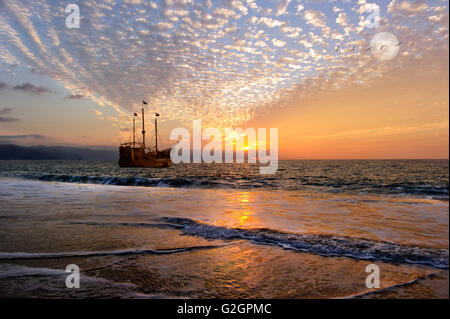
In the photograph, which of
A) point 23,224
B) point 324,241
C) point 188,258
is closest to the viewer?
point 188,258

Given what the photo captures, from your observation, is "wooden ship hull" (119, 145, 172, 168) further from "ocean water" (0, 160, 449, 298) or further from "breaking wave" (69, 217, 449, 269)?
"breaking wave" (69, 217, 449, 269)

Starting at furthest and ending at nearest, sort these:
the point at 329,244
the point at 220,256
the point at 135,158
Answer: the point at 135,158 → the point at 329,244 → the point at 220,256

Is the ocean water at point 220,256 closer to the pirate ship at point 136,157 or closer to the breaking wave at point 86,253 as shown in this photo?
the breaking wave at point 86,253

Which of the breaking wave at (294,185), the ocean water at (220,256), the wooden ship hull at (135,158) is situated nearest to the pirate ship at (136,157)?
the wooden ship hull at (135,158)

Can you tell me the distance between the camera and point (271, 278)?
17.1ft

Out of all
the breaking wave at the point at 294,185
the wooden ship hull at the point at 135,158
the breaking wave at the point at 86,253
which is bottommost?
the breaking wave at the point at 294,185

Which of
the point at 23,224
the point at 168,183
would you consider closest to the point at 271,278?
the point at 23,224

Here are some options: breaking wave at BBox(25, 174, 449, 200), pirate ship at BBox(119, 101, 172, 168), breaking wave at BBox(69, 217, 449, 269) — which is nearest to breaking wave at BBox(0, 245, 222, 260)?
breaking wave at BBox(69, 217, 449, 269)

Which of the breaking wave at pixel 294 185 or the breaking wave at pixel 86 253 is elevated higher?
the breaking wave at pixel 86 253

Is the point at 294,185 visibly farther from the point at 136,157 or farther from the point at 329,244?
the point at 136,157

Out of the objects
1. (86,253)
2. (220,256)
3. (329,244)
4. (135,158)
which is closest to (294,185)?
(329,244)

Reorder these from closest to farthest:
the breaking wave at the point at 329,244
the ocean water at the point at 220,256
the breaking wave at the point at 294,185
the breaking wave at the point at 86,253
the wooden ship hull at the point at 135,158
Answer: the ocean water at the point at 220,256 < the breaking wave at the point at 86,253 < the breaking wave at the point at 329,244 < the breaking wave at the point at 294,185 < the wooden ship hull at the point at 135,158

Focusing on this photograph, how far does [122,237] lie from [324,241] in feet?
21.4
